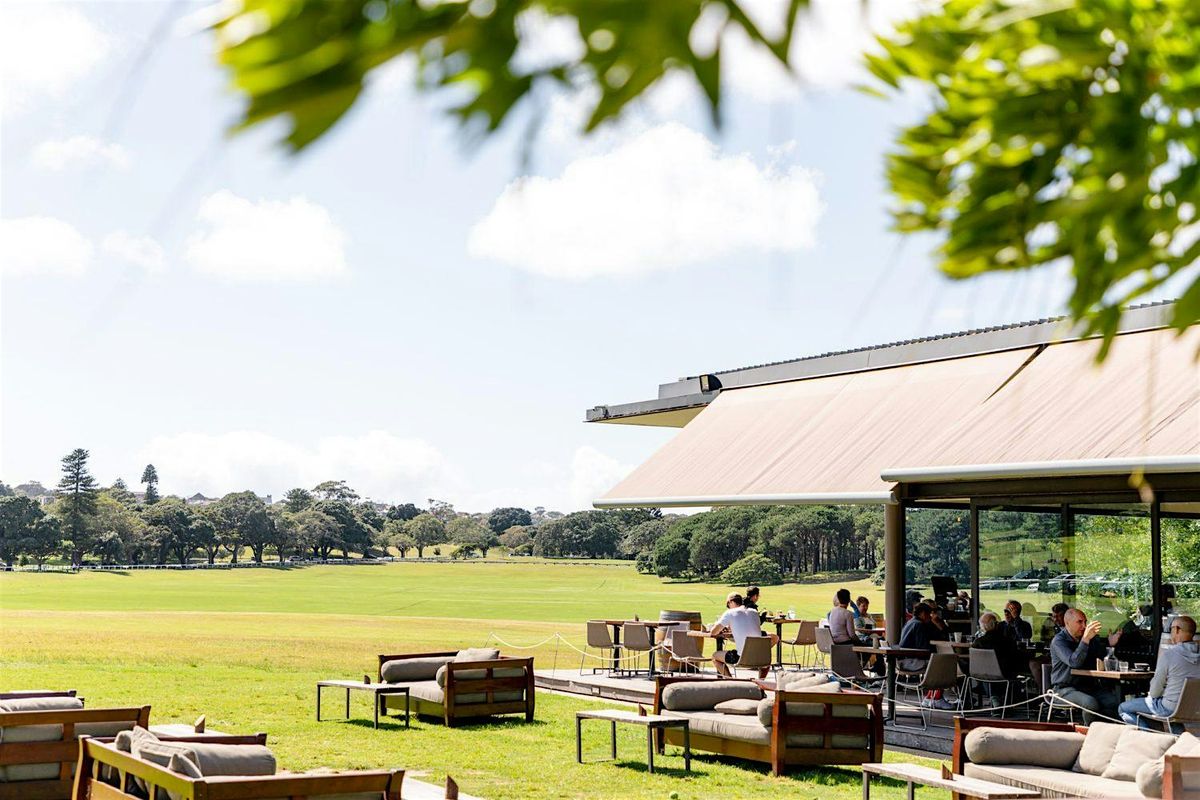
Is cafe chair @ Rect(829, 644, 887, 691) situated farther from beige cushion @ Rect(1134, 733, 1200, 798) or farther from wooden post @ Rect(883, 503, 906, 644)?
beige cushion @ Rect(1134, 733, 1200, 798)

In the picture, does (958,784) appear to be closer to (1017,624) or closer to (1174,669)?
(1174,669)

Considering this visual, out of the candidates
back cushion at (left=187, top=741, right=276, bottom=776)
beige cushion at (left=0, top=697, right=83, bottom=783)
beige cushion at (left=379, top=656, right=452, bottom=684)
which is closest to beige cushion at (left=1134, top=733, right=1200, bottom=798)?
back cushion at (left=187, top=741, right=276, bottom=776)

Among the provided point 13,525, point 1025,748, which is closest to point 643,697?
point 1025,748

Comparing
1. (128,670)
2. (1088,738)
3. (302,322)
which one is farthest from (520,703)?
(302,322)

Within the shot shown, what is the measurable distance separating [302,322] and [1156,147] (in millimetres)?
101571

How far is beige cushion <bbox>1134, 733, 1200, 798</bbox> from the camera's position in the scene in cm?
738

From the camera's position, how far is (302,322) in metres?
101

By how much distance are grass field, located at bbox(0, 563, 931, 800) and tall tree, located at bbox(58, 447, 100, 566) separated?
1471cm

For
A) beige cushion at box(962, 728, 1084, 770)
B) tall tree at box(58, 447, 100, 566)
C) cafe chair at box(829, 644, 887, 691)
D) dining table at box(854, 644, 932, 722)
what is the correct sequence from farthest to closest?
1. tall tree at box(58, 447, 100, 566)
2. cafe chair at box(829, 644, 887, 691)
3. dining table at box(854, 644, 932, 722)
4. beige cushion at box(962, 728, 1084, 770)

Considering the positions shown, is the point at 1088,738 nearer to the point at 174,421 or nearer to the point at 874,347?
the point at 874,347

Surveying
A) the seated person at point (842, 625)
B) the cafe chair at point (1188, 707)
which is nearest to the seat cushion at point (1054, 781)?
the cafe chair at point (1188, 707)

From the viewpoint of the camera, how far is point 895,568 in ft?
52.7

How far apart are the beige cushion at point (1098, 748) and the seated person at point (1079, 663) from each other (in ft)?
9.60

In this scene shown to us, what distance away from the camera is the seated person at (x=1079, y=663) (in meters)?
11.5
